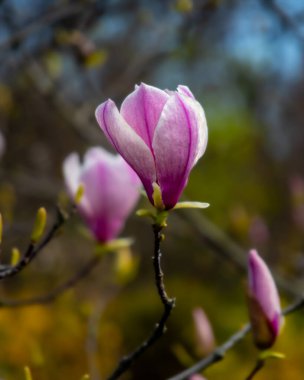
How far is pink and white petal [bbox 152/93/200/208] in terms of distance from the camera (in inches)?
25.9

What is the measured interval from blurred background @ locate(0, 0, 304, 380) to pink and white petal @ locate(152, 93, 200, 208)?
0.59m

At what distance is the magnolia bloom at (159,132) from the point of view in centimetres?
66

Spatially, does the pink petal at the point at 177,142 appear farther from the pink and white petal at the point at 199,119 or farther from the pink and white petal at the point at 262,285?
the pink and white petal at the point at 262,285

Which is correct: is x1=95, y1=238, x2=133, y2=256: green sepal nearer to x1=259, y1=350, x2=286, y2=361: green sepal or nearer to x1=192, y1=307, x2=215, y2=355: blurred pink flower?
x1=192, y1=307, x2=215, y2=355: blurred pink flower

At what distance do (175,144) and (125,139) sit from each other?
6cm

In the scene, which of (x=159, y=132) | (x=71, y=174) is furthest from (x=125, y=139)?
(x=71, y=174)

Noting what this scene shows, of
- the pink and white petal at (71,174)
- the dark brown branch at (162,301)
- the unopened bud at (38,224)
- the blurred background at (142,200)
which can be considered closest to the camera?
the dark brown branch at (162,301)

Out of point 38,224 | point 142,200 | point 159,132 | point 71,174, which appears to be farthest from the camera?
point 142,200

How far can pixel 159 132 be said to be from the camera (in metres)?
0.65

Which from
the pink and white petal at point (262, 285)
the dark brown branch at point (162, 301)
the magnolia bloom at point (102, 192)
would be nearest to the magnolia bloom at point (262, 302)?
the pink and white petal at point (262, 285)

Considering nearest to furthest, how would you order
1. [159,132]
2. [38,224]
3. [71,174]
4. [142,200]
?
[159,132]
[38,224]
[71,174]
[142,200]

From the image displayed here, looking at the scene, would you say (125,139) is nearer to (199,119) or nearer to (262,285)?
(199,119)

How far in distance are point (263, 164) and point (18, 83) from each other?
7.30 meters

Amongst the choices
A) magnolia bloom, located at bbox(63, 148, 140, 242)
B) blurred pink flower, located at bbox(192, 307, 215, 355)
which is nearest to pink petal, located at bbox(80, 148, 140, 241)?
magnolia bloom, located at bbox(63, 148, 140, 242)
